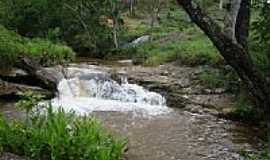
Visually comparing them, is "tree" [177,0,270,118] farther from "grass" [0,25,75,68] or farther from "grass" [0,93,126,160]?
"grass" [0,25,75,68]

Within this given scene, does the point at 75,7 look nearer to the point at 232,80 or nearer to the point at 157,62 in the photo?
the point at 157,62

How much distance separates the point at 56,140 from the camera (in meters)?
7.08

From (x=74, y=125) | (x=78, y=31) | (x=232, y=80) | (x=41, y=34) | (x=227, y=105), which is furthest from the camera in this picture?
(x=78, y=31)

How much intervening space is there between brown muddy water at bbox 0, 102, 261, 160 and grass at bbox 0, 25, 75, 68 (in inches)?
93.5

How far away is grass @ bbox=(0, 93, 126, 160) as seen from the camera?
6.96 m

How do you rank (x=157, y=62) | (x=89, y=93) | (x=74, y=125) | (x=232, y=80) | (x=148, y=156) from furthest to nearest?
(x=157, y=62)
(x=89, y=93)
(x=232, y=80)
(x=148, y=156)
(x=74, y=125)

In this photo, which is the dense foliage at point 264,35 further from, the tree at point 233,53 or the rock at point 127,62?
the rock at point 127,62

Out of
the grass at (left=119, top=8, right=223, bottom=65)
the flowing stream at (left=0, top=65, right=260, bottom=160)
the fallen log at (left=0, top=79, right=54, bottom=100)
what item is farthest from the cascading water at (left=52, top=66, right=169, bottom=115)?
the grass at (left=119, top=8, right=223, bottom=65)

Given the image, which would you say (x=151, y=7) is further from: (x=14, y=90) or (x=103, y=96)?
(x=14, y=90)

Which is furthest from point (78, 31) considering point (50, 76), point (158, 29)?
point (50, 76)

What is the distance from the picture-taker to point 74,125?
25.8 ft

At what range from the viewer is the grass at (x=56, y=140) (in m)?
6.96

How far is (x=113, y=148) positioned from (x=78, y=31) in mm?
21459

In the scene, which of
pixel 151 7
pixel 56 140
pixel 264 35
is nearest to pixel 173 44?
pixel 151 7
